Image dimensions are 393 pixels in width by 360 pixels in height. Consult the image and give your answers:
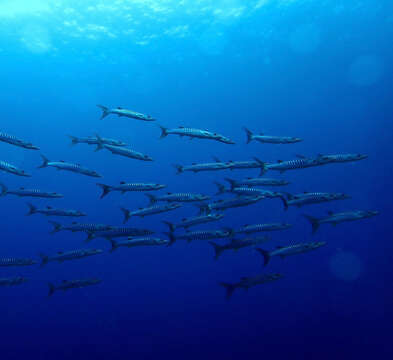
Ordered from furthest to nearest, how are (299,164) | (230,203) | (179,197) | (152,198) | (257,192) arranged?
(152,198)
(179,197)
(230,203)
(257,192)
(299,164)

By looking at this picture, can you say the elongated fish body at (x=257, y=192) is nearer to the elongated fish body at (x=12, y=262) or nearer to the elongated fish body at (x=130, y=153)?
the elongated fish body at (x=130, y=153)

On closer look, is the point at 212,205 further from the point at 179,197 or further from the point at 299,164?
the point at 299,164

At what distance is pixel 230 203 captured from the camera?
905cm

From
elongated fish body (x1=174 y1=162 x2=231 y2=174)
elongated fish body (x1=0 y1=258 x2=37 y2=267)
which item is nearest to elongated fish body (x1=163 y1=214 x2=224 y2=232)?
elongated fish body (x1=174 y1=162 x2=231 y2=174)

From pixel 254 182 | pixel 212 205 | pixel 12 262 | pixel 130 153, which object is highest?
pixel 130 153

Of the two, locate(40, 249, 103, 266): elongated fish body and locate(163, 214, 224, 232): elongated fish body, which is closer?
locate(163, 214, 224, 232): elongated fish body

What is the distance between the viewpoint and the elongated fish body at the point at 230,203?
875 cm

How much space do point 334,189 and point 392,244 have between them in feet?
20.0

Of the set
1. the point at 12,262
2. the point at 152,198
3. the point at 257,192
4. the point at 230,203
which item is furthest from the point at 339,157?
the point at 12,262

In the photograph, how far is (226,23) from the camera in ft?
71.6

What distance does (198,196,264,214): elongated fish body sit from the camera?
875 cm

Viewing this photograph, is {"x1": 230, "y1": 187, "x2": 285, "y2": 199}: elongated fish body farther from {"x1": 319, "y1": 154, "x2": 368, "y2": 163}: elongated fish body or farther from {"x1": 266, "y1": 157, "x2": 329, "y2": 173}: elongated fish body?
{"x1": 319, "y1": 154, "x2": 368, "y2": 163}: elongated fish body

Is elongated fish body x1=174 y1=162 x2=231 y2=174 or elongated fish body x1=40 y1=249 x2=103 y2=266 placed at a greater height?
elongated fish body x1=174 y1=162 x2=231 y2=174

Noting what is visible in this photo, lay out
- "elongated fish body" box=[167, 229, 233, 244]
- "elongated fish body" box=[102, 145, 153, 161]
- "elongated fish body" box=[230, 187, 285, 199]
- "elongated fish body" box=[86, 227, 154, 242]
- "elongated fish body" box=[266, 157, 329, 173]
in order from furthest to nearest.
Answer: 1. "elongated fish body" box=[102, 145, 153, 161]
2. "elongated fish body" box=[167, 229, 233, 244]
3. "elongated fish body" box=[86, 227, 154, 242]
4. "elongated fish body" box=[230, 187, 285, 199]
5. "elongated fish body" box=[266, 157, 329, 173]
